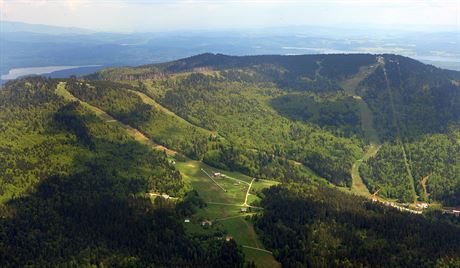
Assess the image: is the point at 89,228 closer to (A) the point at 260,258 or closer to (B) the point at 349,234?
(A) the point at 260,258

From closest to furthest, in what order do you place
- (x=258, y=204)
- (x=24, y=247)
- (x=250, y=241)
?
(x=24, y=247), (x=250, y=241), (x=258, y=204)

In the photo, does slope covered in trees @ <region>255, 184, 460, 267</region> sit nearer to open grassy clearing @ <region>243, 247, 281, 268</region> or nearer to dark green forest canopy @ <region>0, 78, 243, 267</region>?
open grassy clearing @ <region>243, 247, 281, 268</region>

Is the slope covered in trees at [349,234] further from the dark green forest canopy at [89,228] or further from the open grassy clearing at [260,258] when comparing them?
the dark green forest canopy at [89,228]

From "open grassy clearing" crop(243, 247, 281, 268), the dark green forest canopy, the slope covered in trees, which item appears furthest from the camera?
"open grassy clearing" crop(243, 247, 281, 268)

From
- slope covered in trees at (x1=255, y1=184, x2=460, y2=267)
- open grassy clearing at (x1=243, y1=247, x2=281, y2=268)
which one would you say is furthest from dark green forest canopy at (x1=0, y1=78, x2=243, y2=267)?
slope covered in trees at (x1=255, y1=184, x2=460, y2=267)

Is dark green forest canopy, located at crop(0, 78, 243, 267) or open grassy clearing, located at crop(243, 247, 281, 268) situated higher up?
dark green forest canopy, located at crop(0, 78, 243, 267)

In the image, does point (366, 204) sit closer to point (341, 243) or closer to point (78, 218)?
point (341, 243)

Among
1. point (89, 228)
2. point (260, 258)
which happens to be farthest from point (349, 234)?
point (89, 228)

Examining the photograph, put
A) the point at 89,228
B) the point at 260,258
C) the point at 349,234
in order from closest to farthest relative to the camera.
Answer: the point at 260,258, the point at 349,234, the point at 89,228

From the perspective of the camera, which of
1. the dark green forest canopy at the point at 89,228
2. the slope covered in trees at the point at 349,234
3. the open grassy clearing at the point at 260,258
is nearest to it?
the slope covered in trees at the point at 349,234

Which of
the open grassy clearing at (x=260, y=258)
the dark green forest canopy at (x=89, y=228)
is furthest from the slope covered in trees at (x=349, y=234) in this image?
the dark green forest canopy at (x=89, y=228)

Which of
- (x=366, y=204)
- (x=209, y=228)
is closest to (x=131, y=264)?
(x=209, y=228)
